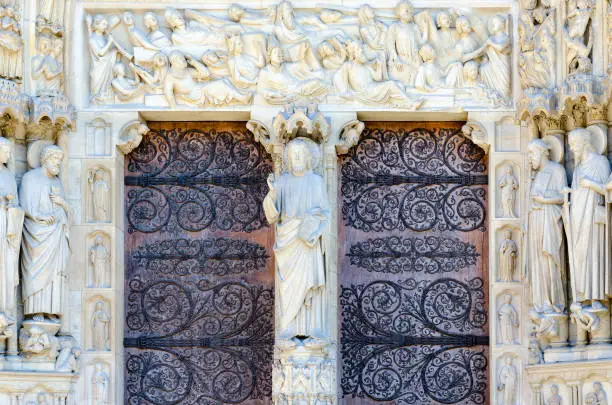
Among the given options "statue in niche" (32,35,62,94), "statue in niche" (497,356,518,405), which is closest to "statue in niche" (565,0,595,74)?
"statue in niche" (497,356,518,405)

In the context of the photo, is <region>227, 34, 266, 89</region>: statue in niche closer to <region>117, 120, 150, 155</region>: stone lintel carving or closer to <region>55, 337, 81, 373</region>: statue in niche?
<region>117, 120, 150, 155</region>: stone lintel carving

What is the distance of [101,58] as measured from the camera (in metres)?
15.6

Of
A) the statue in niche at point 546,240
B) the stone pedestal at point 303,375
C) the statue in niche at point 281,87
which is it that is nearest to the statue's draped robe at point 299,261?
the stone pedestal at point 303,375

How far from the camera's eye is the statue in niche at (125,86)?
51.1 ft

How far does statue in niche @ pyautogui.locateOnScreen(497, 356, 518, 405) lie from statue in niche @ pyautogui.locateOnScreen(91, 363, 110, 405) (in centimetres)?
327

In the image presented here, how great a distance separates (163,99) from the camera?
614 inches

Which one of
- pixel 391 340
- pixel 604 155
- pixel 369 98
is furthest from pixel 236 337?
pixel 604 155

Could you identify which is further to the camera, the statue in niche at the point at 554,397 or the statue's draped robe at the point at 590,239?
the statue in niche at the point at 554,397

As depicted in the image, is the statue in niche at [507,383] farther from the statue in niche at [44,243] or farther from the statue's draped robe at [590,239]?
the statue in niche at [44,243]

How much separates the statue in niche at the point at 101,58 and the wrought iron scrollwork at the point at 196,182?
60 centimetres

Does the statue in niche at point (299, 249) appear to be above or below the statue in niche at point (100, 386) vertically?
above

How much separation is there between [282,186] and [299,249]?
0.56 m

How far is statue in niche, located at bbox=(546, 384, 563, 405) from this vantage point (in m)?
14.6

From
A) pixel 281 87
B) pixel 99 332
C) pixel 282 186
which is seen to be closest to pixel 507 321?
pixel 282 186
